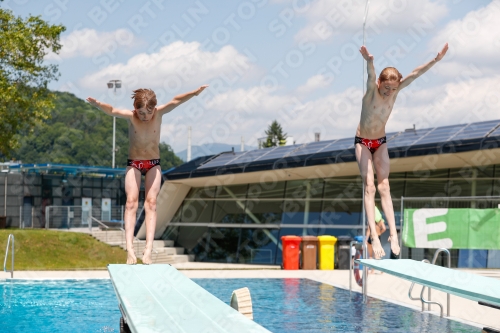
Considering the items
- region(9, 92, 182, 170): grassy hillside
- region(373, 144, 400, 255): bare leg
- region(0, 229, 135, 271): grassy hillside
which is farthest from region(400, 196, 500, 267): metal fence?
region(9, 92, 182, 170): grassy hillside

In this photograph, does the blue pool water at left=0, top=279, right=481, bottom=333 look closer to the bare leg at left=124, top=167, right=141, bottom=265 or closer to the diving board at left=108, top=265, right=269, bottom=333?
the bare leg at left=124, top=167, right=141, bottom=265

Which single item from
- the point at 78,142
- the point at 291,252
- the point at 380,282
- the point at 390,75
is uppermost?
the point at 78,142

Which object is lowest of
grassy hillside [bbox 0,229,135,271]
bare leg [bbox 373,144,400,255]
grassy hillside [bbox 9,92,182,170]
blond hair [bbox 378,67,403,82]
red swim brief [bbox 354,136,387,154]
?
grassy hillside [bbox 0,229,135,271]

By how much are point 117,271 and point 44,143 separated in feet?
349

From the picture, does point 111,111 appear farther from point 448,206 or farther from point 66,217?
point 66,217

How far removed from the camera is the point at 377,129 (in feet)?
29.8

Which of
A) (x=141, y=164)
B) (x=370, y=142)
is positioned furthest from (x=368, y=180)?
(x=141, y=164)

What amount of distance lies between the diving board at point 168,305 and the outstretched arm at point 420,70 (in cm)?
370

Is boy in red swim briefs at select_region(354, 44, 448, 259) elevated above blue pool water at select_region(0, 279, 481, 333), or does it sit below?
above

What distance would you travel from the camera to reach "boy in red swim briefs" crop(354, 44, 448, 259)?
349 inches

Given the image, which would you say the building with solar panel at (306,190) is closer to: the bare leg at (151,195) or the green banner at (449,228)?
the green banner at (449,228)

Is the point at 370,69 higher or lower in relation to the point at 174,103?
higher

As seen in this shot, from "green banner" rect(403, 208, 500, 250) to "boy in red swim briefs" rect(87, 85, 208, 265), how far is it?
11.2 metres

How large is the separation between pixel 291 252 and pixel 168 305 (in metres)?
18.9
